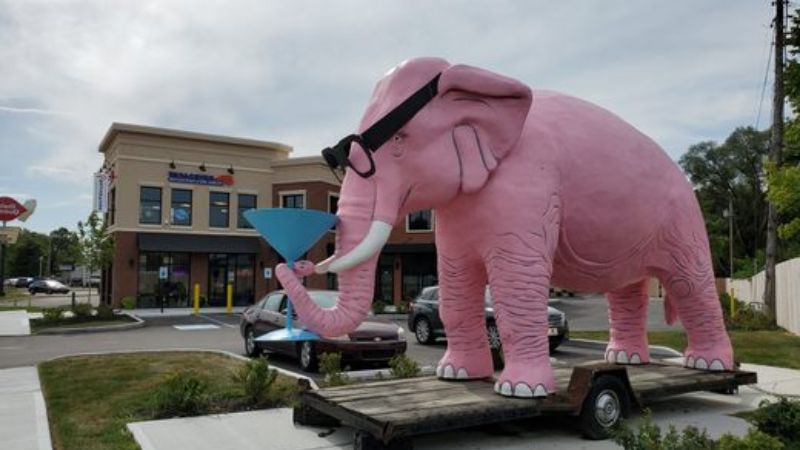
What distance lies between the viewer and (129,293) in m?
28.5

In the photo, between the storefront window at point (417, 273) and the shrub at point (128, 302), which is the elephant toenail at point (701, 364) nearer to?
the shrub at point (128, 302)

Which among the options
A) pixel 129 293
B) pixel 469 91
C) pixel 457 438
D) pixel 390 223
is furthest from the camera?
pixel 129 293

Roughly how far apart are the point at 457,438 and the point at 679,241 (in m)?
3.07

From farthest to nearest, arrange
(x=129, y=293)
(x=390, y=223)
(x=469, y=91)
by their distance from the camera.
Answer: (x=129, y=293) < (x=469, y=91) < (x=390, y=223)

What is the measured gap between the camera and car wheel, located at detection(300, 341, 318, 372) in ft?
36.5

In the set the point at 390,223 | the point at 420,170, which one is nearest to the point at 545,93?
the point at 420,170

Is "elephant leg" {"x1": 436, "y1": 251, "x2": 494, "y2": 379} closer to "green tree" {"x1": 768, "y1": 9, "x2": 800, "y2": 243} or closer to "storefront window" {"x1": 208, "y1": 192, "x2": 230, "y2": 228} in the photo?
"green tree" {"x1": 768, "y1": 9, "x2": 800, "y2": 243}

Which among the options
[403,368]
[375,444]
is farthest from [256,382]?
[375,444]

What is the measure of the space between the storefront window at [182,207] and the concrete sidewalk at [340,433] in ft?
80.3

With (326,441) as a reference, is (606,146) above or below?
above

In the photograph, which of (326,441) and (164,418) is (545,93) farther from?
(164,418)

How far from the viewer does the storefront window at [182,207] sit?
3009cm

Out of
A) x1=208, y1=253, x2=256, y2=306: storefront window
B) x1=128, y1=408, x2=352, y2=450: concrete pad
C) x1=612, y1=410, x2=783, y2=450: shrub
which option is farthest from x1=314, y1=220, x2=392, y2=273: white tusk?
x1=208, y1=253, x2=256, y2=306: storefront window

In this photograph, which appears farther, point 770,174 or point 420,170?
point 770,174
